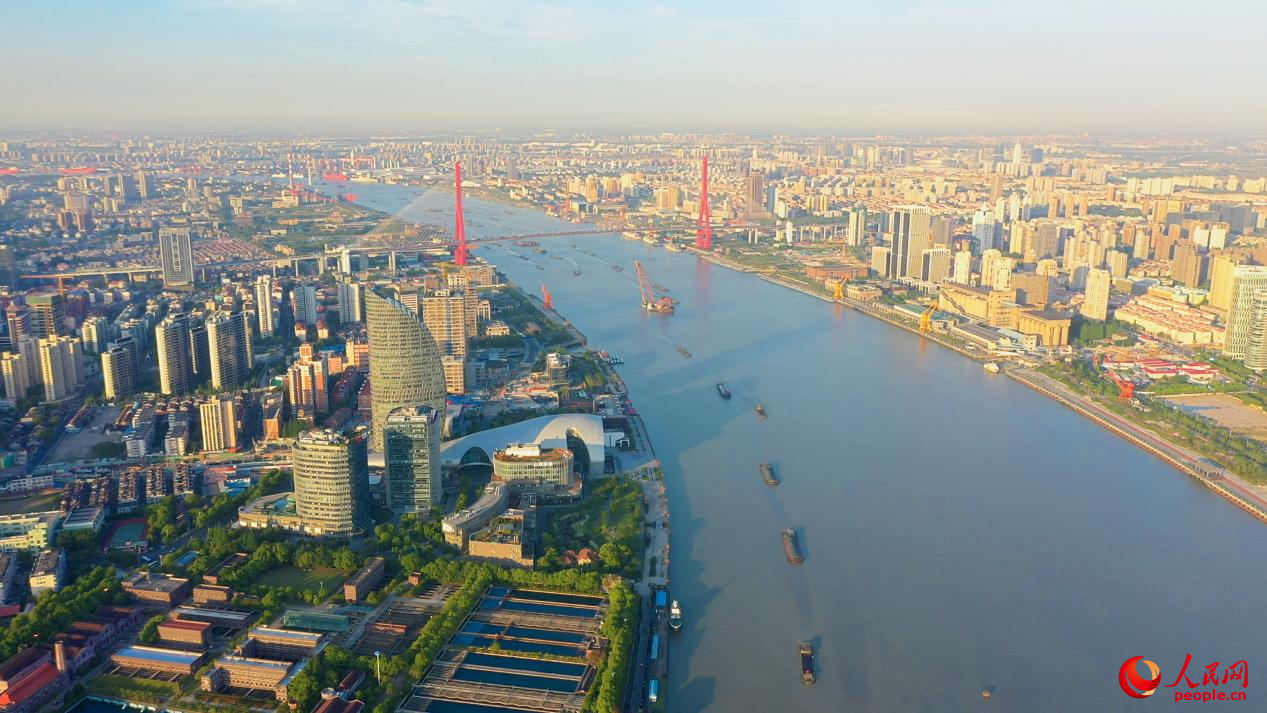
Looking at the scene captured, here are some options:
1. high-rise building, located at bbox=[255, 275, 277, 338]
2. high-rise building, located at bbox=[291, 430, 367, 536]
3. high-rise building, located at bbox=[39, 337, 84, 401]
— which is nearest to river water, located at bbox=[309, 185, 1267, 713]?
high-rise building, located at bbox=[291, 430, 367, 536]

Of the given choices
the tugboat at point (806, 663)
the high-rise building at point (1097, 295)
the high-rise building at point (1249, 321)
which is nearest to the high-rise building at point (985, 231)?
the high-rise building at point (1097, 295)

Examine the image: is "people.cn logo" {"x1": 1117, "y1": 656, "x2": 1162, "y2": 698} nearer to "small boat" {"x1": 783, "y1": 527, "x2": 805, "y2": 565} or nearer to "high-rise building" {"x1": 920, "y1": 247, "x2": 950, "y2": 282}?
"small boat" {"x1": 783, "y1": 527, "x2": 805, "y2": 565}

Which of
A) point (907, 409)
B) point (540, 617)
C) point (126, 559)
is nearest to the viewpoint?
point (540, 617)

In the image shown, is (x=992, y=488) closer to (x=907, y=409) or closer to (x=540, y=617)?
(x=907, y=409)

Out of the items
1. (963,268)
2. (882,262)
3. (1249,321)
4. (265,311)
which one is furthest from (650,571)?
(882,262)

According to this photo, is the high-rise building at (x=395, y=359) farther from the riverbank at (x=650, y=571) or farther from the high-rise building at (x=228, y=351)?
the high-rise building at (x=228, y=351)

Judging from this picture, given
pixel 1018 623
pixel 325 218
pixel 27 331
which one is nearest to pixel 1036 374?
pixel 1018 623
